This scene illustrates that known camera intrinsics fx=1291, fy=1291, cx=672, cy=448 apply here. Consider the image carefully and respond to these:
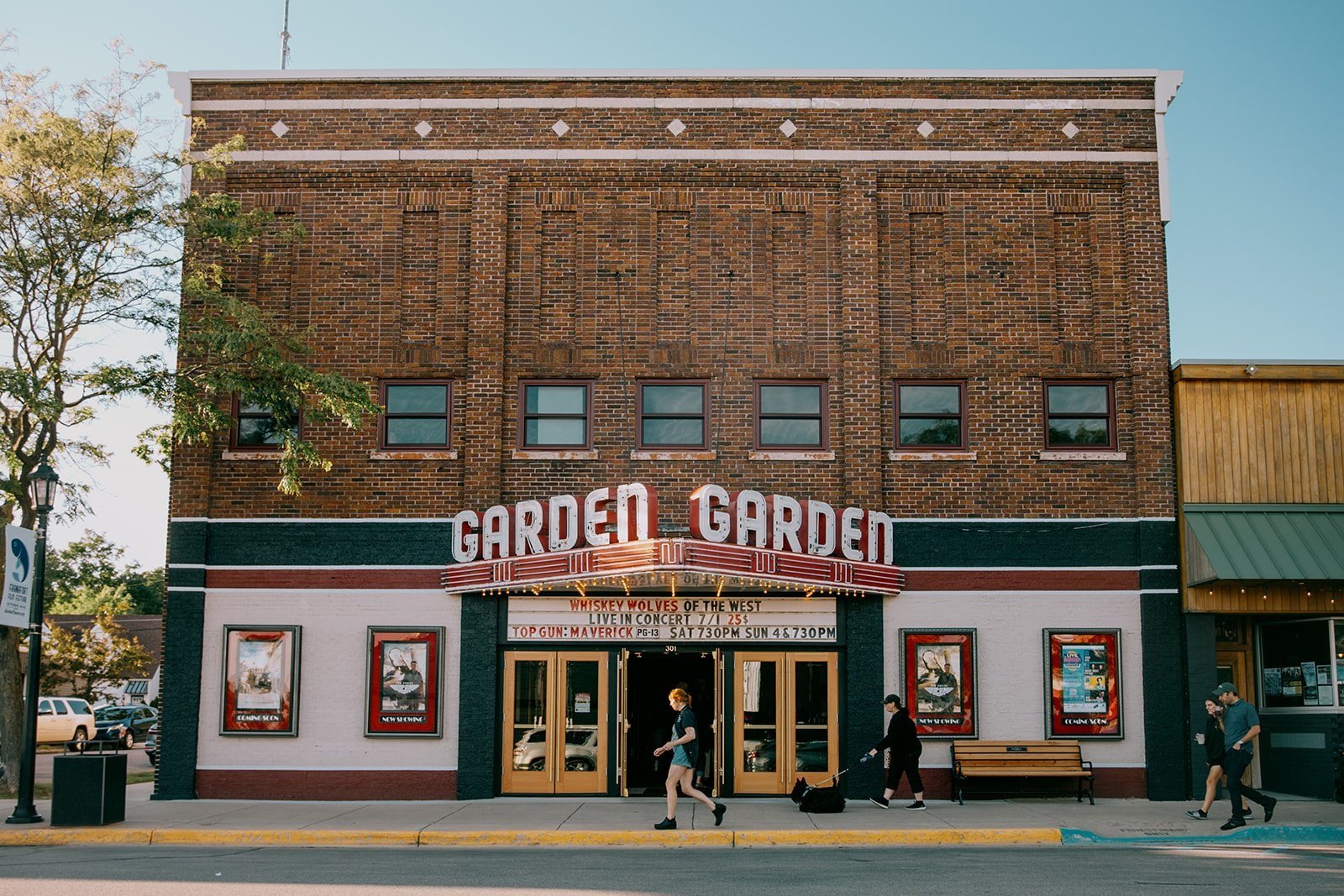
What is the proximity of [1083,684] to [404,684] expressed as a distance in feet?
34.4

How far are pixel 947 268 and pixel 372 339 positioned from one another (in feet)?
30.9

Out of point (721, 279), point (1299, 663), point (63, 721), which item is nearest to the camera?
point (1299, 663)

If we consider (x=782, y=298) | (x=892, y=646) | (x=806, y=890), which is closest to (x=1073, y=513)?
(x=892, y=646)

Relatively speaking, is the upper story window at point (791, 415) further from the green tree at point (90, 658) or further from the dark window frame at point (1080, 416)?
the green tree at point (90, 658)

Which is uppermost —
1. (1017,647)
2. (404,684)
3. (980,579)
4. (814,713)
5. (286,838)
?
(980,579)

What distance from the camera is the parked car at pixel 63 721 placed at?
1462 inches

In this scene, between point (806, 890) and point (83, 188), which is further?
point (83, 188)

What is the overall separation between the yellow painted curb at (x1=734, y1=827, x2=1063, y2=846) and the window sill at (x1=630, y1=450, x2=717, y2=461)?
6.42 meters

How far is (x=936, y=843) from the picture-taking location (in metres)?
15.8

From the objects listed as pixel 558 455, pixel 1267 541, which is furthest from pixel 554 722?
pixel 1267 541

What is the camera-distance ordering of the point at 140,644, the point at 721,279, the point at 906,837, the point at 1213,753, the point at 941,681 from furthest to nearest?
1. the point at 140,644
2. the point at 721,279
3. the point at 941,681
4. the point at 1213,753
5. the point at 906,837

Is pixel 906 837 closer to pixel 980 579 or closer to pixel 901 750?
Answer: pixel 901 750

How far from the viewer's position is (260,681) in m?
20.0

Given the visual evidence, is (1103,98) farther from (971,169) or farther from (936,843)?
(936,843)
